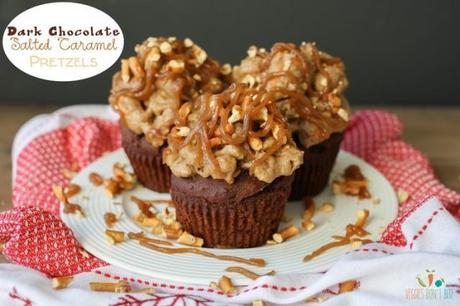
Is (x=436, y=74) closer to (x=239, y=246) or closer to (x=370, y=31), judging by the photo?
(x=370, y=31)

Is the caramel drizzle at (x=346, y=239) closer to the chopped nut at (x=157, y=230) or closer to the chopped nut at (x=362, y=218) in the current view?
the chopped nut at (x=362, y=218)

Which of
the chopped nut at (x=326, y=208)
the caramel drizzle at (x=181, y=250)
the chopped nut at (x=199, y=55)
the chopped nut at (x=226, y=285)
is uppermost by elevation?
the chopped nut at (x=199, y=55)

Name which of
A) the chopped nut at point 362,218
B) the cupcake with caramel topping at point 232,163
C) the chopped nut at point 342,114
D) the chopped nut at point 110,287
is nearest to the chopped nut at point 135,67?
the cupcake with caramel topping at point 232,163

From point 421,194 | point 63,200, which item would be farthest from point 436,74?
point 63,200

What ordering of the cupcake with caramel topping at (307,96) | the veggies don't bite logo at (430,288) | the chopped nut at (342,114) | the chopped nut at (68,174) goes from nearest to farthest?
the veggies don't bite logo at (430,288), the cupcake with caramel topping at (307,96), the chopped nut at (342,114), the chopped nut at (68,174)

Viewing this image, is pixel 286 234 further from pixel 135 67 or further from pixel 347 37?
pixel 347 37

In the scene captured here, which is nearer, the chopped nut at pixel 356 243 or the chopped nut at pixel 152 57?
the chopped nut at pixel 356 243
